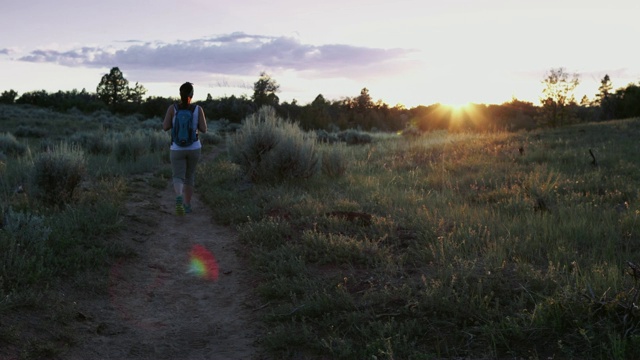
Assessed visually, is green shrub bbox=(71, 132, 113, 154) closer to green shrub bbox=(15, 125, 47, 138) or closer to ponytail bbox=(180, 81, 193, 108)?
green shrub bbox=(15, 125, 47, 138)

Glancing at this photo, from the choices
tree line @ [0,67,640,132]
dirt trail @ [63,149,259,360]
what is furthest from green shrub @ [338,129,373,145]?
dirt trail @ [63,149,259,360]

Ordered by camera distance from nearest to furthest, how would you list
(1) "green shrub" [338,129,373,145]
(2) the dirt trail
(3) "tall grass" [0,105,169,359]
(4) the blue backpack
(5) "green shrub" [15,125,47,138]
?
(2) the dirt trail < (3) "tall grass" [0,105,169,359] < (4) the blue backpack < (5) "green shrub" [15,125,47,138] < (1) "green shrub" [338,129,373,145]

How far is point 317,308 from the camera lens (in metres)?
4.29

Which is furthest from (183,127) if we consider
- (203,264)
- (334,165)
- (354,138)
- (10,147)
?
(354,138)

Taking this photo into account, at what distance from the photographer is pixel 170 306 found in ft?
16.1

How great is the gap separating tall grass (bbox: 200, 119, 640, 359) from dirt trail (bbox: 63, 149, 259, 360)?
1.03 feet

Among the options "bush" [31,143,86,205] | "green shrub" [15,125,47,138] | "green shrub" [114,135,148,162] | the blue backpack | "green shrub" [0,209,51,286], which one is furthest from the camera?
"green shrub" [15,125,47,138]

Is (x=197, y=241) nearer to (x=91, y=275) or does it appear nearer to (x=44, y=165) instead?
(x=91, y=275)

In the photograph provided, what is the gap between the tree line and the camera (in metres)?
37.9

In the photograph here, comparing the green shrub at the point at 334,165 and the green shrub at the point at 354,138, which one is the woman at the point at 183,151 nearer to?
the green shrub at the point at 334,165

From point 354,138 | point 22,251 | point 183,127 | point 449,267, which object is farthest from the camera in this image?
point 354,138

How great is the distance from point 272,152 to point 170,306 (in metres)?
6.00

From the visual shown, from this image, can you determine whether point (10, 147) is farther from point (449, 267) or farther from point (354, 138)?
point (354, 138)

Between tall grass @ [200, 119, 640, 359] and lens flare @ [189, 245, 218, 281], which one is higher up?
tall grass @ [200, 119, 640, 359]
